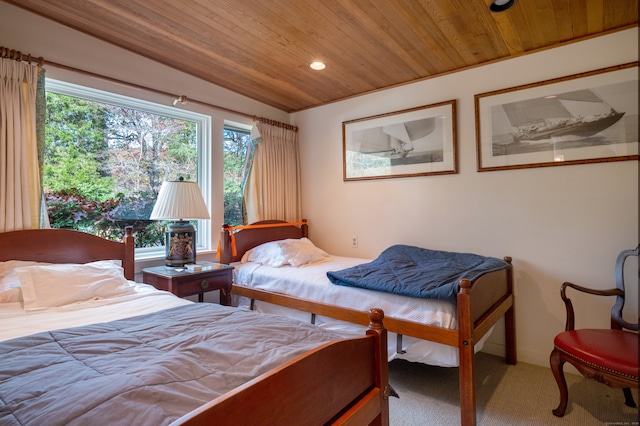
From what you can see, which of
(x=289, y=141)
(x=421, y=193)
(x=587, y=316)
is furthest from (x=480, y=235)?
(x=289, y=141)

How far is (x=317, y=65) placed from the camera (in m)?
2.76

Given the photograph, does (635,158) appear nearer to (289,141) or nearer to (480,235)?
(480,235)

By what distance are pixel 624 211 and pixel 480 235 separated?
3.03 ft

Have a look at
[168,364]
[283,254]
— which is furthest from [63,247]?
[168,364]

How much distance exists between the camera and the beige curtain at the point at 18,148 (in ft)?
6.31

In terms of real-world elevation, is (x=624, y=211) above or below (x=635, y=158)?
below

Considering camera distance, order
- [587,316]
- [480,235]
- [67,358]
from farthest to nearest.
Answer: [480,235] → [587,316] → [67,358]

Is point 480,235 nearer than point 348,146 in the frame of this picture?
Yes

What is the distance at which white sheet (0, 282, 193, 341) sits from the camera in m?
1.37

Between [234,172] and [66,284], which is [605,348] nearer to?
[66,284]

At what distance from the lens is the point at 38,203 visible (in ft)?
6.76

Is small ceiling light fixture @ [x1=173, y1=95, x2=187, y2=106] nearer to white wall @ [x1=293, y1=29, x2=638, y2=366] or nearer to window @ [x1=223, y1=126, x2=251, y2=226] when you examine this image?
window @ [x1=223, y1=126, x2=251, y2=226]

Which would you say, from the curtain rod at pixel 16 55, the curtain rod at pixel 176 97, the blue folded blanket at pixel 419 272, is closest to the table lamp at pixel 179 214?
the curtain rod at pixel 176 97

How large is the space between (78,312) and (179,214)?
961mm
